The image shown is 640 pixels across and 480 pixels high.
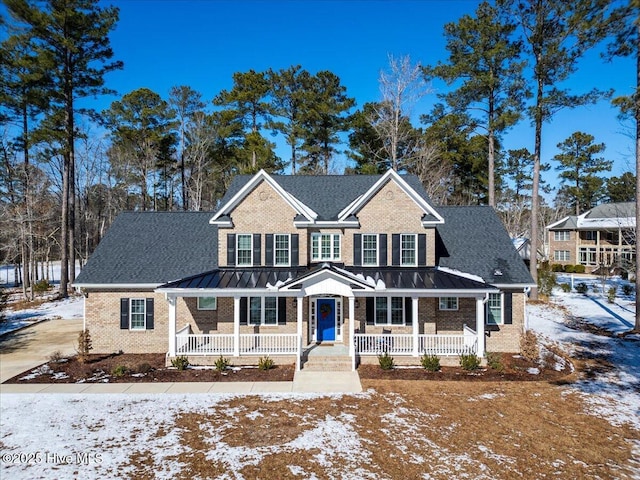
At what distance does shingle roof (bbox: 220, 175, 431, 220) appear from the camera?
19.5 metres

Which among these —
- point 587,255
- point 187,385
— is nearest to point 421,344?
point 187,385

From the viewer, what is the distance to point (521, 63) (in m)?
26.7

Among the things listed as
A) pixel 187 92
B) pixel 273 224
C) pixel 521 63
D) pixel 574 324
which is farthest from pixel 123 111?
pixel 574 324

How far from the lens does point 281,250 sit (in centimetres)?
1784

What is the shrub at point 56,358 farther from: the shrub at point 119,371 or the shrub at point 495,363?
the shrub at point 495,363

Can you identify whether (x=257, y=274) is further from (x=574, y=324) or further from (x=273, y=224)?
(x=574, y=324)

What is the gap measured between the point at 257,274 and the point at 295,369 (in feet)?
15.2

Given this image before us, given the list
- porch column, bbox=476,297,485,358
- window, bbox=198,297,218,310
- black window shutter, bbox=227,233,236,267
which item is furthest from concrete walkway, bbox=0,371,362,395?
black window shutter, bbox=227,233,236,267

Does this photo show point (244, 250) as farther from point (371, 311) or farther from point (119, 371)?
point (119, 371)

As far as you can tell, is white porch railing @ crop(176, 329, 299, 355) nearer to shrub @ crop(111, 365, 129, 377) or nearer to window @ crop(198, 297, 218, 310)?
window @ crop(198, 297, 218, 310)

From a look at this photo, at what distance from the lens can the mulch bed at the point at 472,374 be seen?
45.8 ft

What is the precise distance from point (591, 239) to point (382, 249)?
4093 cm

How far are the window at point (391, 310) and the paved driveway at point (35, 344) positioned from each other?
560 inches

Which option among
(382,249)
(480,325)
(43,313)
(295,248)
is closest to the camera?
(480,325)
